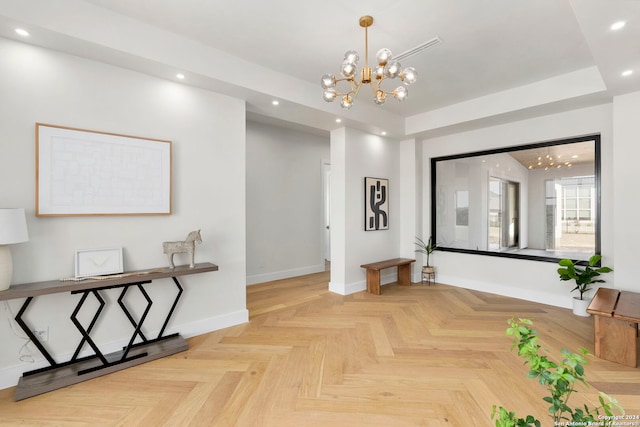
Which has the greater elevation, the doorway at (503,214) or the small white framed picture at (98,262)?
the doorway at (503,214)

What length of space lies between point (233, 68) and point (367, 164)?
8.47ft

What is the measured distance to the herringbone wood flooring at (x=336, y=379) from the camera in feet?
6.58

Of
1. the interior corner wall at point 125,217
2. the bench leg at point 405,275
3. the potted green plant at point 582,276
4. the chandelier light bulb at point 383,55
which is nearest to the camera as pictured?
the chandelier light bulb at point 383,55

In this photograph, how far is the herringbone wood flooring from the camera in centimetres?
201

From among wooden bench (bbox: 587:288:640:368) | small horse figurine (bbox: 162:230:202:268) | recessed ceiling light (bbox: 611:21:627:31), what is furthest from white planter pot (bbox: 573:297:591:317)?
small horse figurine (bbox: 162:230:202:268)

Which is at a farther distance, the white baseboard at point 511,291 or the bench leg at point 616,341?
the white baseboard at point 511,291

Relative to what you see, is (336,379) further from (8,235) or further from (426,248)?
(426,248)

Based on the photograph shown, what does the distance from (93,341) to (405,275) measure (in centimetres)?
424

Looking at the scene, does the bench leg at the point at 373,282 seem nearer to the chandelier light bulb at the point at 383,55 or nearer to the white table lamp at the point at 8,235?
the chandelier light bulb at the point at 383,55

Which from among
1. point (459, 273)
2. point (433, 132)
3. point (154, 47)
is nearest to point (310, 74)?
point (154, 47)

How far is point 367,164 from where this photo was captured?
5.03 meters

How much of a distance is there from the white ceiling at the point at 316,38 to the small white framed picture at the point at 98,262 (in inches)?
64.2

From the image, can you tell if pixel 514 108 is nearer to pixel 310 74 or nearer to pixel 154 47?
pixel 310 74

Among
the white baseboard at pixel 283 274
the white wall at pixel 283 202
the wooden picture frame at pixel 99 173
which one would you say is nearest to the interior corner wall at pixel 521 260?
the white wall at pixel 283 202
